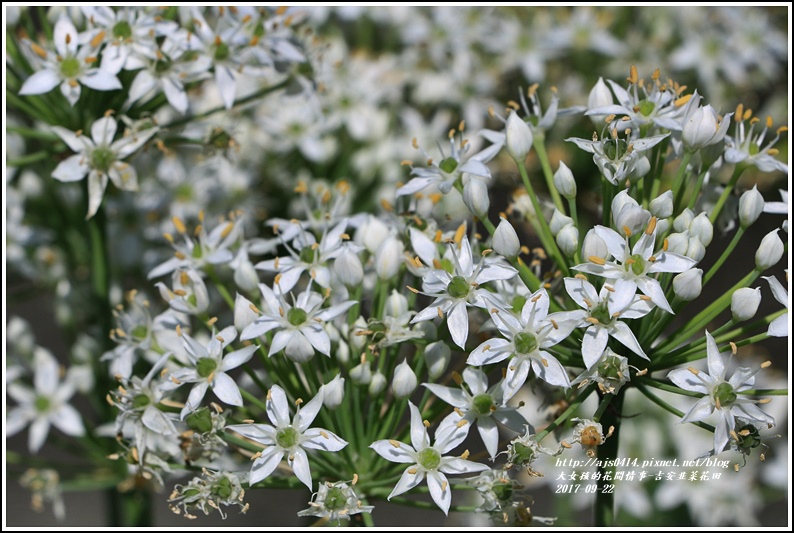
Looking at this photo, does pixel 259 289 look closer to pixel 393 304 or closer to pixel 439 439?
pixel 393 304

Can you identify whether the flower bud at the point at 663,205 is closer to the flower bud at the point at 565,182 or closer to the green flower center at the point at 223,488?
the flower bud at the point at 565,182

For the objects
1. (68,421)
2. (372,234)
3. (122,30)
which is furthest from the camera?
(68,421)

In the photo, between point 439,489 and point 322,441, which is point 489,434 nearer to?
point 439,489

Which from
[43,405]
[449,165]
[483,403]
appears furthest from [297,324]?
[43,405]

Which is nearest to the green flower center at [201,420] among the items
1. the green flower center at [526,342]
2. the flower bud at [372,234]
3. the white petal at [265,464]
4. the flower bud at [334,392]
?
the white petal at [265,464]

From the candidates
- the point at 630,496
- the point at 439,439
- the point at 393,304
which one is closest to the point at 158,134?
the point at 393,304

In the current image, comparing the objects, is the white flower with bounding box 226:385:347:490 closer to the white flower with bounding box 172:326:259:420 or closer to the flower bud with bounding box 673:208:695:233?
the white flower with bounding box 172:326:259:420
